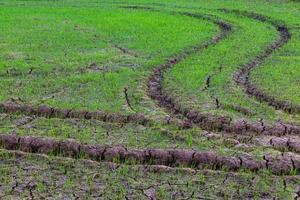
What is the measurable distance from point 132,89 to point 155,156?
311 centimetres

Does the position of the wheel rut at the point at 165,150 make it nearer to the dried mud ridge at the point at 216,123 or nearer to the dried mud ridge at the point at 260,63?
the dried mud ridge at the point at 216,123

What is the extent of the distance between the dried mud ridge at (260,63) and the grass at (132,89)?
6.5 inches

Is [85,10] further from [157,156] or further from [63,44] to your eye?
[157,156]

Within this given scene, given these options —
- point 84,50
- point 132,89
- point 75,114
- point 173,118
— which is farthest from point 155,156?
point 84,50

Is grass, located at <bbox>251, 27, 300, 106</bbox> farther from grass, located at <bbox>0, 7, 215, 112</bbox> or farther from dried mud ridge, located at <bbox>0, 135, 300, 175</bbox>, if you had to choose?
dried mud ridge, located at <bbox>0, 135, 300, 175</bbox>

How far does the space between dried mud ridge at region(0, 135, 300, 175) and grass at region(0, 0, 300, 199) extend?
0.48ft

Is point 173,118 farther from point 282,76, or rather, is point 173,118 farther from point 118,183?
point 282,76

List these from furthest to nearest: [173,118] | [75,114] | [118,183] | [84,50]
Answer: [84,50], [75,114], [173,118], [118,183]

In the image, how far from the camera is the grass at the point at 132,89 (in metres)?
6.43

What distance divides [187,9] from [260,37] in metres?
6.59

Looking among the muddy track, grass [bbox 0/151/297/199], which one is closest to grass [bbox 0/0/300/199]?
grass [bbox 0/151/297/199]

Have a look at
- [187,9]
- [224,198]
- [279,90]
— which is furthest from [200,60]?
[187,9]

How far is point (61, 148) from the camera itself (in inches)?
292

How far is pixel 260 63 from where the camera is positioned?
12641 mm
